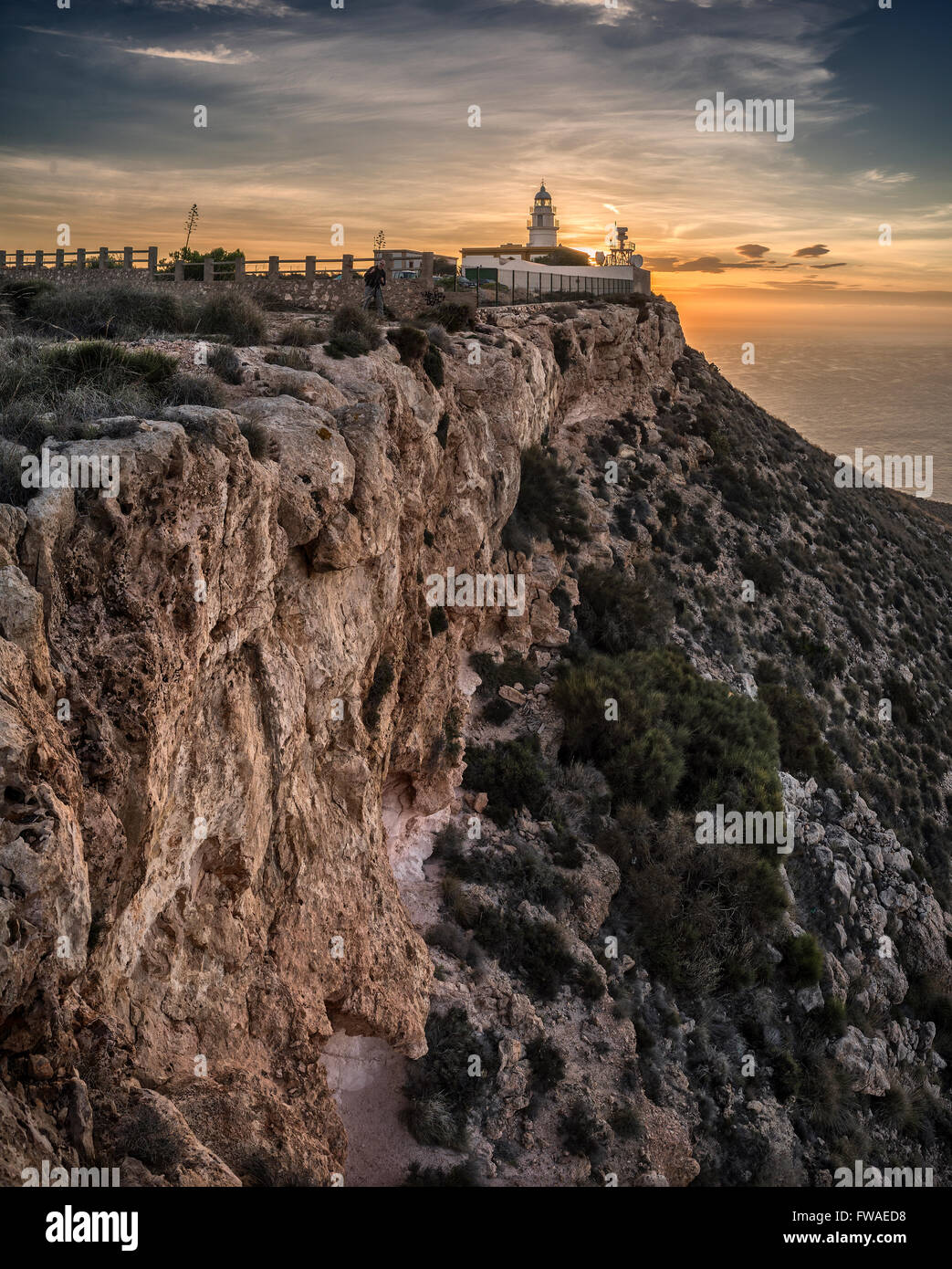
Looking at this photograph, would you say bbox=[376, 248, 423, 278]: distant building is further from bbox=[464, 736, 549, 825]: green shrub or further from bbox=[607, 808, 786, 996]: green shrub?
bbox=[607, 808, 786, 996]: green shrub

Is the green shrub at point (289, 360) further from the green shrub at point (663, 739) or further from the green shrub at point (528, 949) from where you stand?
the green shrub at point (663, 739)

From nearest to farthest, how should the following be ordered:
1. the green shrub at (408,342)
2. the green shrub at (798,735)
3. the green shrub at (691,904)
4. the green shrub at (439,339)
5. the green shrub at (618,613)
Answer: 1. the green shrub at (408,342)
2. the green shrub at (691,904)
3. the green shrub at (439,339)
4. the green shrub at (618,613)
5. the green shrub at (798,735)

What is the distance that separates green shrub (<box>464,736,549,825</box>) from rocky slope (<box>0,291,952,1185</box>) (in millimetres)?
85

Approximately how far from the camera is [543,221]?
188ft

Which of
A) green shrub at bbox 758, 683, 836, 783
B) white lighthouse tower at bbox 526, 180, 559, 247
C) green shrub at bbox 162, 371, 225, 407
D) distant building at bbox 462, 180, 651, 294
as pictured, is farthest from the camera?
white lighthouse tower at bbox 526, 180, 559, 247

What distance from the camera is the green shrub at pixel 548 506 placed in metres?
25.2

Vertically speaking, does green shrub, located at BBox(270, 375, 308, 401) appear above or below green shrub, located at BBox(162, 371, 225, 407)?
above

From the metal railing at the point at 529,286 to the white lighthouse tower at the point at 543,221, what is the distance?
13704 millimetres

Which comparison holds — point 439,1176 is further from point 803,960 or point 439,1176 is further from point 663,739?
point 663,739

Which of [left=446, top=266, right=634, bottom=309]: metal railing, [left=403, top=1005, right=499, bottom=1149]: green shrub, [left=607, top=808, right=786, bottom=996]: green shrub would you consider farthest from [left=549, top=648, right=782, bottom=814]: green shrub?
[left=446, top=266, right=634, bottom=309]: metal railing

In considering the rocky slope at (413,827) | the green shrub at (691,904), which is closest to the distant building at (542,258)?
the rocky slope at (413,827)

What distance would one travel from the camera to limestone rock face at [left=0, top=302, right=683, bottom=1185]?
14.8 ft

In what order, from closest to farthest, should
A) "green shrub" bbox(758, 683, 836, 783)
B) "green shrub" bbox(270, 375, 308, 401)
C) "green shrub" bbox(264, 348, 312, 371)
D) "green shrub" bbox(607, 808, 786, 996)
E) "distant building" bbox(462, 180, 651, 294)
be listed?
"green shrub" bbox(270, 375, 308, 401), "green shrub" bbox(264, 348, 312, 371), "green shrub" bbox(607, 808, 786, 996), "green shrub" bbox(758, 683, 836, 783), "distant building" bbox(462, 180, 651, 294)
